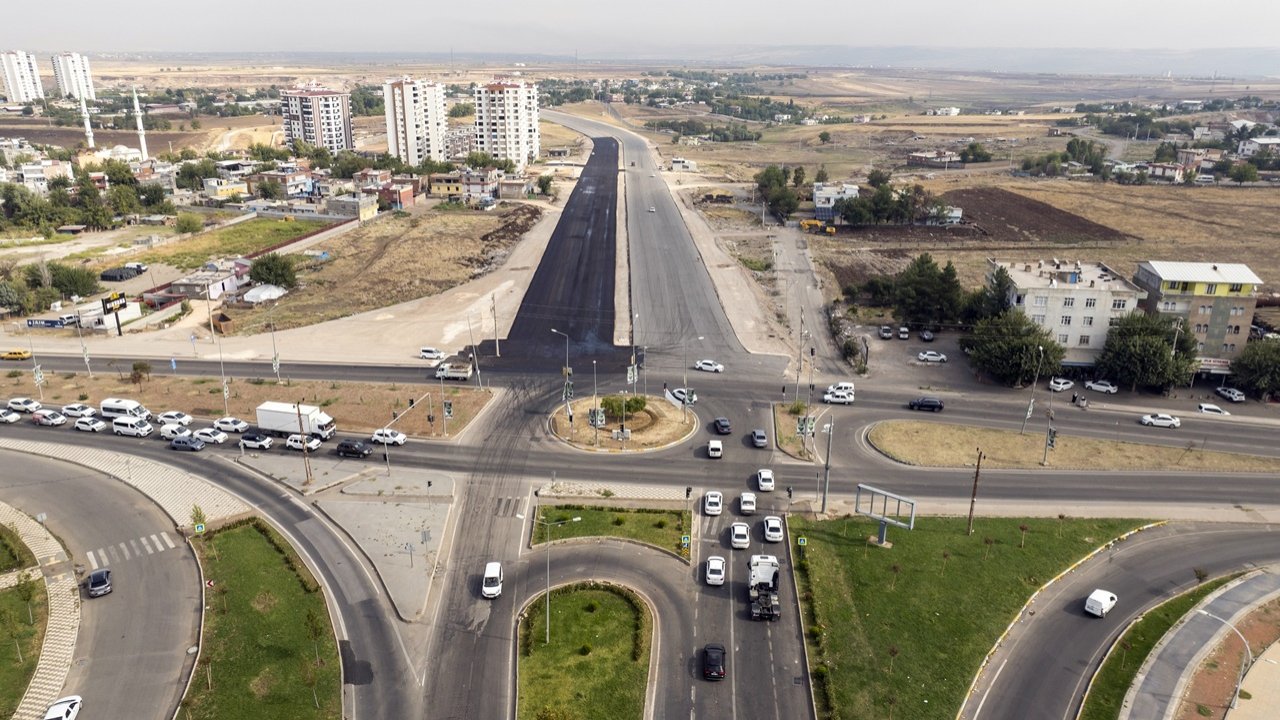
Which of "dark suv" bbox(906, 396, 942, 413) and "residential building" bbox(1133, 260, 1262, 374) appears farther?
"residential building" bbox(1133, 260, 1262, 374)


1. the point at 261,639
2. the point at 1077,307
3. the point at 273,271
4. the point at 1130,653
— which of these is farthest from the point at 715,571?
the point at 273,271

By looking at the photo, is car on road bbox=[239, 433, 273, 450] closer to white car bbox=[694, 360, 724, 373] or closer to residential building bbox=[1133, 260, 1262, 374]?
white car bbox=[694, 360, 724, 373]

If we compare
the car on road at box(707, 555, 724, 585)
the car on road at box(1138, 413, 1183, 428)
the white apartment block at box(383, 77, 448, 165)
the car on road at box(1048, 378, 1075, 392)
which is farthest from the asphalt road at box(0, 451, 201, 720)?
the white apartment block at box(383, 77, 448, 165)

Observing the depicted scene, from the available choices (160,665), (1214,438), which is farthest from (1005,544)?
(160,665)

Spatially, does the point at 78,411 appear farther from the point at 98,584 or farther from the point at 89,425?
the point at 98,584

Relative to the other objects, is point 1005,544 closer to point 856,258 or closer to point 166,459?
point 166,459

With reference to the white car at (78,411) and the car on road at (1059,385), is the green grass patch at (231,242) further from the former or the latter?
the car on road at (1059,385)
